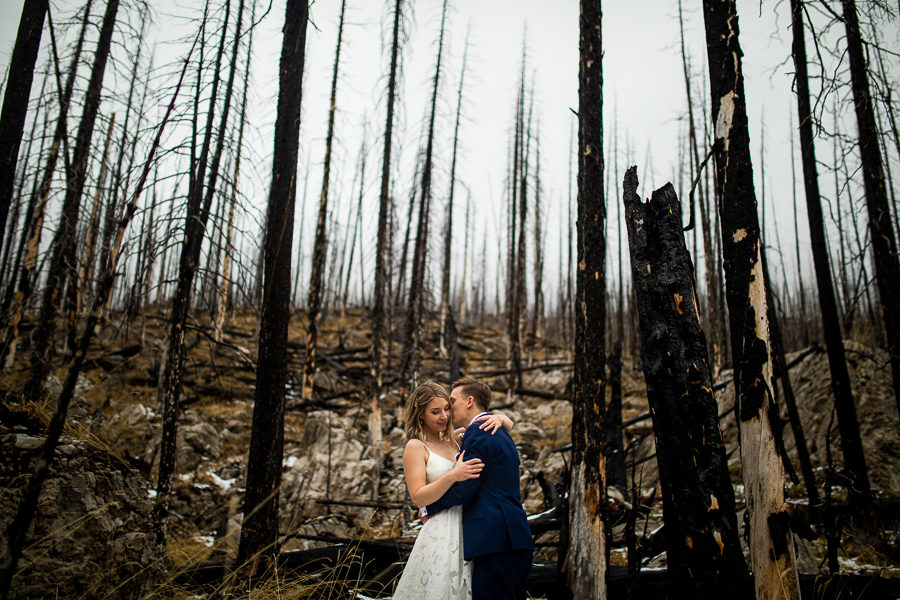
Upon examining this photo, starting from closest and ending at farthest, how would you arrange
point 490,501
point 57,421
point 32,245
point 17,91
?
1. point 57,421
2. point 490,501
3. point 17,91
4. point 32,245

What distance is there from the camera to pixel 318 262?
11.9 meters

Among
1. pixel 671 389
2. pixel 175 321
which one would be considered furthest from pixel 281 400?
pixel 671 389

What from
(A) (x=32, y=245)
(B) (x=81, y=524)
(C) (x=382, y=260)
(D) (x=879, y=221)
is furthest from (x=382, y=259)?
(D) (x=879, y=221)

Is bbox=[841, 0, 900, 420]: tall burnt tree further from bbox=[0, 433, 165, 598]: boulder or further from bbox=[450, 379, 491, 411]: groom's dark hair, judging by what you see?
bbox=[0, 433, 165, 598]: boulder

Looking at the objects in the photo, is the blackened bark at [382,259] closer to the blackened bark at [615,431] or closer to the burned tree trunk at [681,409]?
the blackened bark at [615,431]

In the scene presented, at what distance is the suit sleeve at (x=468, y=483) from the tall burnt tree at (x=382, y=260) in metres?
7.24

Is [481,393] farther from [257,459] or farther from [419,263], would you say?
[419,263]

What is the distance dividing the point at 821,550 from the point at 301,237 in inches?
1009

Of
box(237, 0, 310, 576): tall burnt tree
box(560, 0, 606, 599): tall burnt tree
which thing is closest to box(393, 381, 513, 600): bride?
box(237, 0, 310, 576): tall burnt tree

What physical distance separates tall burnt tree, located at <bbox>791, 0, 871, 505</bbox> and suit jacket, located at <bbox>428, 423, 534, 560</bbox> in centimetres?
495

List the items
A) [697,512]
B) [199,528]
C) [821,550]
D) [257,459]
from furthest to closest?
1. [199,528]
2. [821,550]
3. [257,459]
4. [697,512]

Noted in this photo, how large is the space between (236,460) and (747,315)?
9.24 m

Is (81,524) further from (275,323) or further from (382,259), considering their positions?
(382,259)

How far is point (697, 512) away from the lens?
2.13m
